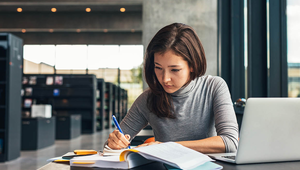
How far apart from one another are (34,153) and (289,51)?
179 inches

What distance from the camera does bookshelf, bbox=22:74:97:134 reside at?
8.96 m

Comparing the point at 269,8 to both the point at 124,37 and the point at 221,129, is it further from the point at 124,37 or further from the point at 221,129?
the point at 124,37

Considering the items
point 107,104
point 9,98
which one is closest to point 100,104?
point 107,104

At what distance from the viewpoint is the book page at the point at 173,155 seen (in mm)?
757

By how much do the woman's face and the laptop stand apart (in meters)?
0.45

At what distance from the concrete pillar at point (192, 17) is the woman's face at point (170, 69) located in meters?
3.40

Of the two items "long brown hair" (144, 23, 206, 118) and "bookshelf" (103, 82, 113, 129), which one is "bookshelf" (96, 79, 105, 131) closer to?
"bookshelf" (103, 82, 113, 129)

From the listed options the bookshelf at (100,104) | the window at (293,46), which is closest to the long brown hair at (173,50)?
the window at (293,46)

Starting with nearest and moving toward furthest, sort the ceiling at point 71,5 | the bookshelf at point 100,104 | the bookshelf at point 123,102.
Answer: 1. the ceiling at point 71,5
2. the bookshelf at point 100,104
3. the bookshelf at point 123,102

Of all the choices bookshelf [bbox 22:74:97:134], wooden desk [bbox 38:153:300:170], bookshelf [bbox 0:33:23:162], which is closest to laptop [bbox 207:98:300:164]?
wooden desk [bbox 38:153:300:170]

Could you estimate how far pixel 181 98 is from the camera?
1456 mm

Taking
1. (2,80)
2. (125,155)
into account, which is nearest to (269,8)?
(125,155)

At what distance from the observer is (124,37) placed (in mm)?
13969

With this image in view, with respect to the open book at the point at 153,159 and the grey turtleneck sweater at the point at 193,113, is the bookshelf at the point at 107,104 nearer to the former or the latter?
the grey turtleneck sweater at the point at 193,113
